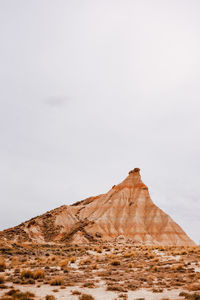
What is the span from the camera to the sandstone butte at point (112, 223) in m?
64.4

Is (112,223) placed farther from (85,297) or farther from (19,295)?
(19,295)

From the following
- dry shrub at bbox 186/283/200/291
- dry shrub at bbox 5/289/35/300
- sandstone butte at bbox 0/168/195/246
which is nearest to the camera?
dry shrub at bbox 5/289/35/300

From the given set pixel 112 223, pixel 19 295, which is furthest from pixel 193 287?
pixel 112 223

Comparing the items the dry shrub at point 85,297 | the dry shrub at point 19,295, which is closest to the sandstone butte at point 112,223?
the dry shrub at point 19,295

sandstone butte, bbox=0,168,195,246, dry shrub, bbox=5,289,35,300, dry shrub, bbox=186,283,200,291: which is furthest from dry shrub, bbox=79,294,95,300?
sandstone butte, bbox=0,168,195,246

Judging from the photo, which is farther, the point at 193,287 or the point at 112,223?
the point at 112,223

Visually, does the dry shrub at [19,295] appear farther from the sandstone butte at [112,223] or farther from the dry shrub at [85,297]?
the sandstone butte at [112,223]

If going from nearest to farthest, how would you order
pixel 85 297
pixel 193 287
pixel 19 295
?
1. pixel 19 295
2. pixel 85 297
3. pixel 193 287

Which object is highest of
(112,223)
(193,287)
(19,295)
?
(112,223)

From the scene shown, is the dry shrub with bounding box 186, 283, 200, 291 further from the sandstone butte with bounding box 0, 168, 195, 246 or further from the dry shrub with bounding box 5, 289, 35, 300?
the sandstone butte with bounding box 0, 168, 195, 246

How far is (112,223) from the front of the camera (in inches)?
2940

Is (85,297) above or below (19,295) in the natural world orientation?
below

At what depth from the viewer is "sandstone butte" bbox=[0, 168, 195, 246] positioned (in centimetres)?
6438

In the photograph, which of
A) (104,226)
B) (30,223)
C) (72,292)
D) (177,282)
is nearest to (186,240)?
(104,226)
